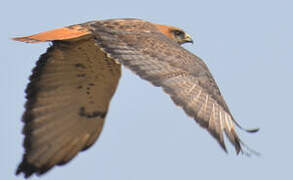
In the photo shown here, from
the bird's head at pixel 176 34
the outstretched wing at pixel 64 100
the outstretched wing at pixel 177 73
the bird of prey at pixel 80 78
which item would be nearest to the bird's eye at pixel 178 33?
the bird's head at pixel 176 34

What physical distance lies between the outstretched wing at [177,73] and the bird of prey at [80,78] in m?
0.01

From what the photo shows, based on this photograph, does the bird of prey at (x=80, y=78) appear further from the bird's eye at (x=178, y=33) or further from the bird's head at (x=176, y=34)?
the bird's eye at (x=178, y=33)

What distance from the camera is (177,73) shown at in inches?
297

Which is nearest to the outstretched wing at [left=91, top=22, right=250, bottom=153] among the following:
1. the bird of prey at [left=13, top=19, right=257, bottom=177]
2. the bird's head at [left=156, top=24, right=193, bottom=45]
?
the bird of prey at [left=13, top=19, right=257, bottom=177]

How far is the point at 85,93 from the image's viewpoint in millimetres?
9453

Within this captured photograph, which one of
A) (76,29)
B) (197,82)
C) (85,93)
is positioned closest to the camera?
(197,82)

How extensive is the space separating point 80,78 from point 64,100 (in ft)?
1.12

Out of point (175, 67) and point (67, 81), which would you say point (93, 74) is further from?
point (175, 67)

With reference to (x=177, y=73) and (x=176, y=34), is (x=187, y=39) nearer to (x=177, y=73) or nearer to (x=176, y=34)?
(x=176, y=34)

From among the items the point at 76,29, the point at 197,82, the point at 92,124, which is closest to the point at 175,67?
the point at 197,82

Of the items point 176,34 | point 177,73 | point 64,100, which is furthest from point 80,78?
point 177,73

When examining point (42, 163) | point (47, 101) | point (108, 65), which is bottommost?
point (42, 163)

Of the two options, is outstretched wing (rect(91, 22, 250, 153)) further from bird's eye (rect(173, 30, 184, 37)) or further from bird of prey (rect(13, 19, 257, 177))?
bird's eye (rect(173, 30, 184, 37))

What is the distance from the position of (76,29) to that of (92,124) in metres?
1.37
